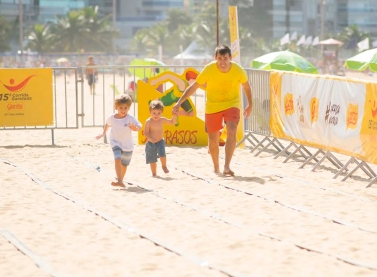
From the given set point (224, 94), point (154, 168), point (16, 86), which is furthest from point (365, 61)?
point (154, 168)

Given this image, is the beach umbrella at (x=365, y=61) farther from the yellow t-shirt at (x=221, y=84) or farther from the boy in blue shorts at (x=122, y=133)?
the boy in blue shorts at (x=122, y=133)

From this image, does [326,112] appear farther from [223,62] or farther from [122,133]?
[122,133]

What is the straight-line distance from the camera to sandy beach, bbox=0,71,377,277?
7.57 meters

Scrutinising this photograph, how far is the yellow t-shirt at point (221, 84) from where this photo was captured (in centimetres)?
1239

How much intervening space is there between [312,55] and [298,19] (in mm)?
35304

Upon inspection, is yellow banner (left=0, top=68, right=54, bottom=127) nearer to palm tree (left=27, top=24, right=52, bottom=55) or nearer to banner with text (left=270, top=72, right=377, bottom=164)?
banner with text (left=270, top=72, right=377, bottom=164)

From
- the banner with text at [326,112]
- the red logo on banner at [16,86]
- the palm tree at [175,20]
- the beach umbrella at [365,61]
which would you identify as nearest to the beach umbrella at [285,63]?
the beach umbrella at [365,61]

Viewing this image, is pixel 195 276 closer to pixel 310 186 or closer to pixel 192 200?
pixel 192 200

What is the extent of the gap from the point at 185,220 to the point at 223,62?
3352mm

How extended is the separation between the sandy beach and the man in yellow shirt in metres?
0.46

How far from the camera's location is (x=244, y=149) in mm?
15539

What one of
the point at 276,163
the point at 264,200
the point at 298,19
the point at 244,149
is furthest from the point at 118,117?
the point at 298,19

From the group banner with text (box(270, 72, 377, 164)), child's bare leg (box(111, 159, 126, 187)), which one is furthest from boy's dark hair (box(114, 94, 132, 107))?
banner with text (box(270, 72, 377, 164))

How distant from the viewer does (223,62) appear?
12281 millimetres
